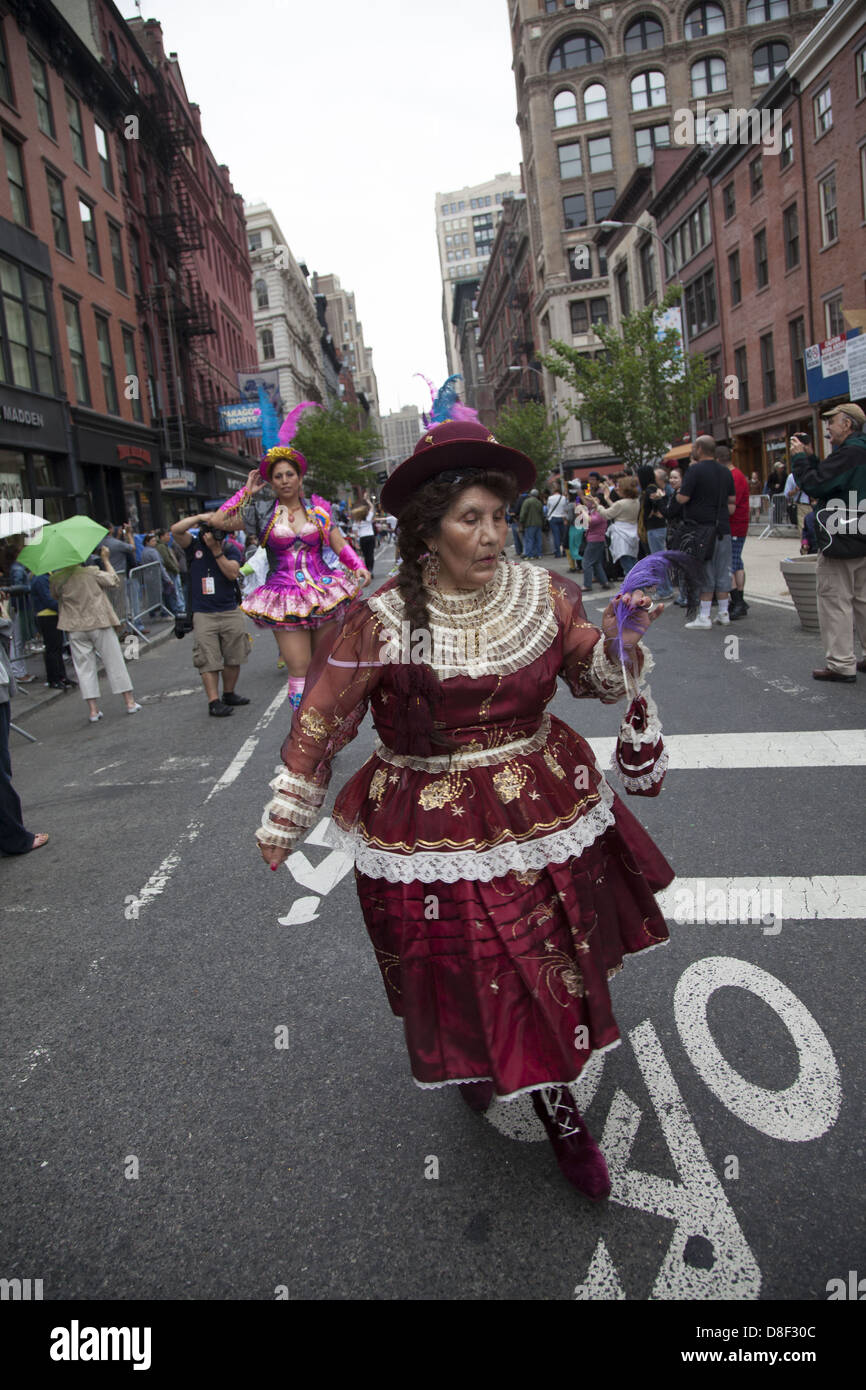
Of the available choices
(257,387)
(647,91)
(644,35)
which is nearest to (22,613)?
(257,387)

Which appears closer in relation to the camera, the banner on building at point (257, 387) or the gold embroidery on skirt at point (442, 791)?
the gold embroidery on skirt at point (442, 791)

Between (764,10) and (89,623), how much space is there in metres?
60.4

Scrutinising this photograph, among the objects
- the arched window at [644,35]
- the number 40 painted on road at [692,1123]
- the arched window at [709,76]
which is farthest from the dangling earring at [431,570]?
the arched window at [644,35]

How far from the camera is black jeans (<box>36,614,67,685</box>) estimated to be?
12.2 meters

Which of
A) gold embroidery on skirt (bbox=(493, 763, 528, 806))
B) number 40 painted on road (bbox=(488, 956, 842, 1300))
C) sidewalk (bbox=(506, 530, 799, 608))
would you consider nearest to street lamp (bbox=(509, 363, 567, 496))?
sidewalk (bbox=(506, 530, 799, 608))

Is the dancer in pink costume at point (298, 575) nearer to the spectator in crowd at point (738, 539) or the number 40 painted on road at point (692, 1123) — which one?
the number 40 painted on road at point (692, 1123)

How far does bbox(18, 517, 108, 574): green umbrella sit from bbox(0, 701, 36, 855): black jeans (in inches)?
127

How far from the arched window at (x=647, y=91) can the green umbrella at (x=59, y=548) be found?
5939 centimetres

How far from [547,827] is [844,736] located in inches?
182

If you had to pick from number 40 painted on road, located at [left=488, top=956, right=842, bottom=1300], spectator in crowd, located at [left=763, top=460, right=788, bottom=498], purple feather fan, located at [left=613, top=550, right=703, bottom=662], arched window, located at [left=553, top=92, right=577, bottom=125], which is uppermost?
arched window, located at [left=553, top=92, right=577, bottom=125]

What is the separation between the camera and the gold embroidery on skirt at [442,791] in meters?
2.35

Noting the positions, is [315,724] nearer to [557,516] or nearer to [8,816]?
[8,816]

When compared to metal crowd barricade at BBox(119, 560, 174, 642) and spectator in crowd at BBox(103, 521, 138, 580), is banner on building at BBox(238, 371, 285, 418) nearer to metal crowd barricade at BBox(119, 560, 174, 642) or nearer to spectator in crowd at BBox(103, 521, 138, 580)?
spectator in crowd at BBox(103, 521, 138, 580)
